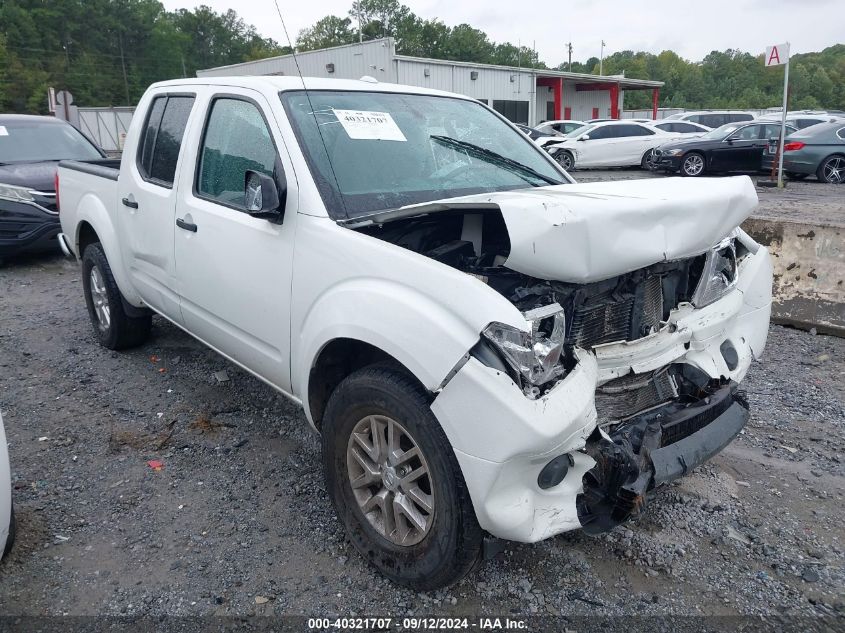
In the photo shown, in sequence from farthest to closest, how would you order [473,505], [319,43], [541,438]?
[319,43]
[473,505]
[541,438]

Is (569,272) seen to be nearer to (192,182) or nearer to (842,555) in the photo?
(842,555)

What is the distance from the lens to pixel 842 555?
2.87 metres

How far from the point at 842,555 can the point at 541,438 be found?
1.72 meters

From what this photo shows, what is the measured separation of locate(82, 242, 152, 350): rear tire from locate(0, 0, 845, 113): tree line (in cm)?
4445

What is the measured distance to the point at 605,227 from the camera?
233 centimetres

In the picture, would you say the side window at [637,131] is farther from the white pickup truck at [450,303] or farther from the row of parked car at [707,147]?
the white pickup truck at [450,303]

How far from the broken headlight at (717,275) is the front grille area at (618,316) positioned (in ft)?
0.92

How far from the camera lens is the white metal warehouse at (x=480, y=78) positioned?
2639cm

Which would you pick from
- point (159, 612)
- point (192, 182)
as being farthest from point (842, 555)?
point (192, 182)

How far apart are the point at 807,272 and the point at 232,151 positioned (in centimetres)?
452

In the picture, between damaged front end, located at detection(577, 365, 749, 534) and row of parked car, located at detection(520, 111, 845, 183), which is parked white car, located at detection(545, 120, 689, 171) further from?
damaged front end, located at detection(577, 365, 749, 534)

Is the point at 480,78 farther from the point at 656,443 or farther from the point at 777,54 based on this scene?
the point at 656,443

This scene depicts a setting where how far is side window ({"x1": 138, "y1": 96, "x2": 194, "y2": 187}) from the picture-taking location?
4082mm

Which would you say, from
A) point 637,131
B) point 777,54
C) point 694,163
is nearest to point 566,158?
point 637,131
